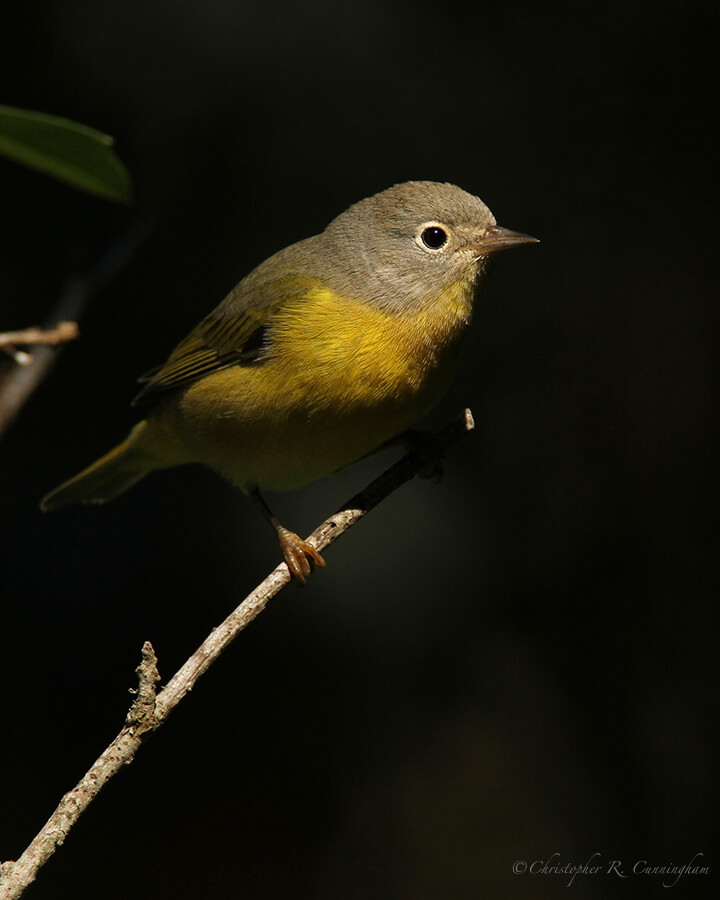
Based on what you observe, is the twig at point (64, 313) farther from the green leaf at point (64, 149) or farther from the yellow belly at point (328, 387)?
the yellow belly at point (328, 387)

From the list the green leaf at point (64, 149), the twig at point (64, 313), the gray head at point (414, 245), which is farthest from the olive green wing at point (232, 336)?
the green leaf at point (64, 149)

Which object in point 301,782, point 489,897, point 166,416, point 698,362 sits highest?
point 166,416

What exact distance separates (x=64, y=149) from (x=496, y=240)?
1.73 metres

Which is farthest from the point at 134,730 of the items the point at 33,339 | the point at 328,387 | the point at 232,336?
the point at 232,336

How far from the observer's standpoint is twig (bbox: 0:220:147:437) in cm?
342

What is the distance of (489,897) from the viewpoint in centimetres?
441

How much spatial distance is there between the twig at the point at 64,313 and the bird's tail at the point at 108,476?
0.47 m

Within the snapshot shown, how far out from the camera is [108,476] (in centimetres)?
457

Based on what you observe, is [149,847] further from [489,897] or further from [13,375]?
[13,375]

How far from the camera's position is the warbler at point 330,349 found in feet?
11.4

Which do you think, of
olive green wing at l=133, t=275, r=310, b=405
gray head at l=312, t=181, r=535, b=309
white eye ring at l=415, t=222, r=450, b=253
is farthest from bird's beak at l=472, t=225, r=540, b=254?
olive green wing at l=133, t=275, r=310, b=405

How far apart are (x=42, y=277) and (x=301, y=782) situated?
2.93m

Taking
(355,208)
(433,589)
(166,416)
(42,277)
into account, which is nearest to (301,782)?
(433,589)

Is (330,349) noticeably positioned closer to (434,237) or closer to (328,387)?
(328,387)
